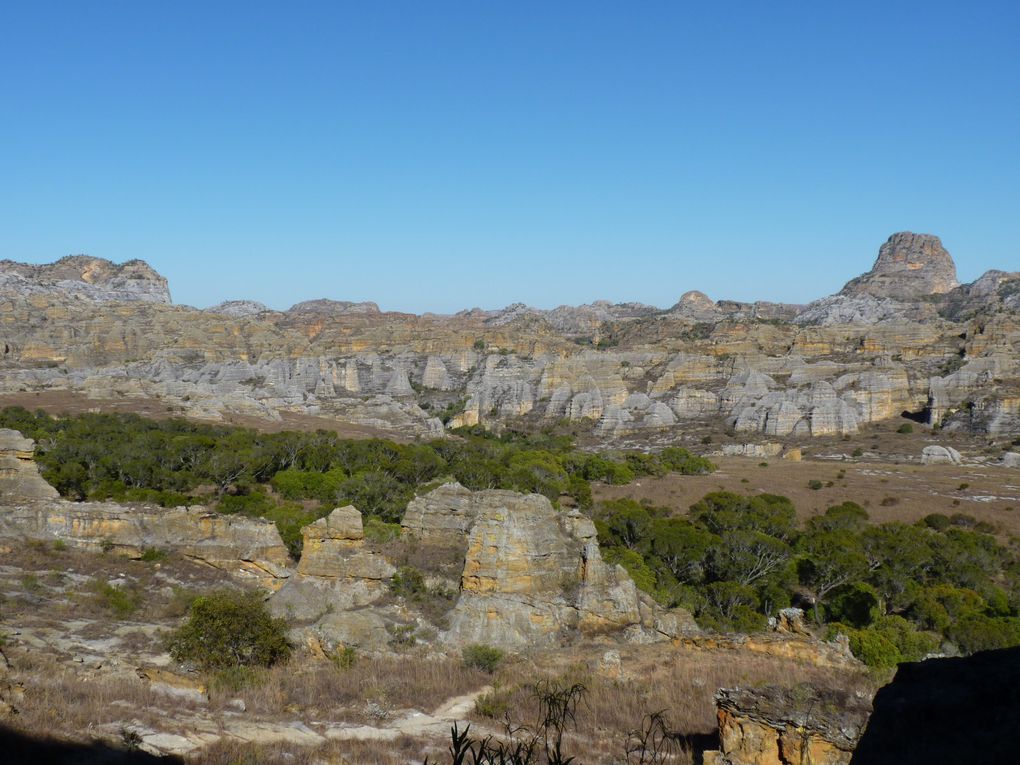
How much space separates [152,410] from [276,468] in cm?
2619

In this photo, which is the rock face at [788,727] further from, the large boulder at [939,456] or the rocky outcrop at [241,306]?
the rocky outcrop at [241,306]

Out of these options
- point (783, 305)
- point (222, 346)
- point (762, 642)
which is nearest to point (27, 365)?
point (222, 346)

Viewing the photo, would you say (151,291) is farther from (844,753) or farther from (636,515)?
(844,753)

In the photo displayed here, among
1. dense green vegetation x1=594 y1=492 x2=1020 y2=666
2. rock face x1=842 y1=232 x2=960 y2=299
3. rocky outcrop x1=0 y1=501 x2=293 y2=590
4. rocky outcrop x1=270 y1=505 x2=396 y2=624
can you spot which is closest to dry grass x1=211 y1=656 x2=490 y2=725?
rocky outcrop x1=270 y1=505 x2=396 y2=624

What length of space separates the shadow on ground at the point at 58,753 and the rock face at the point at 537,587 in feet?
26.2

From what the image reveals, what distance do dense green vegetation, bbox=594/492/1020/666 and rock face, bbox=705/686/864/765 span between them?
1108cm

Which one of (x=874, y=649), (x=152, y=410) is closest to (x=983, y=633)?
(x=874, y=649)

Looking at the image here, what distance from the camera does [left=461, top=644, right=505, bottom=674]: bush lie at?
12.2 metres

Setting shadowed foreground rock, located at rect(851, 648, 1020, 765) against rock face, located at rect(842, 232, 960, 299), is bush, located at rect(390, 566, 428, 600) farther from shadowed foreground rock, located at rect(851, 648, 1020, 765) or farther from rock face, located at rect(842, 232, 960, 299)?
rock face, located at rect(842, 232, 960, 299)

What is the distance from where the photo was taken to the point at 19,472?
77.9 feet

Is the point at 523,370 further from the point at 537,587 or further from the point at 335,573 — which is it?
the point at 537,587

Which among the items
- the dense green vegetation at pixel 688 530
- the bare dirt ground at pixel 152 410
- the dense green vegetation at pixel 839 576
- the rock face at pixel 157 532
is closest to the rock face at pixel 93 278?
the bare dirt ground at pixel 152 410

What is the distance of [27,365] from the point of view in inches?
3433

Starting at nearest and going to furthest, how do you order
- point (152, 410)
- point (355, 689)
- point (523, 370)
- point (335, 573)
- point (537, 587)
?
point (355, 689) → point (537, 587) → point (335, 573) → point (152, 410) → point (523, 370)
